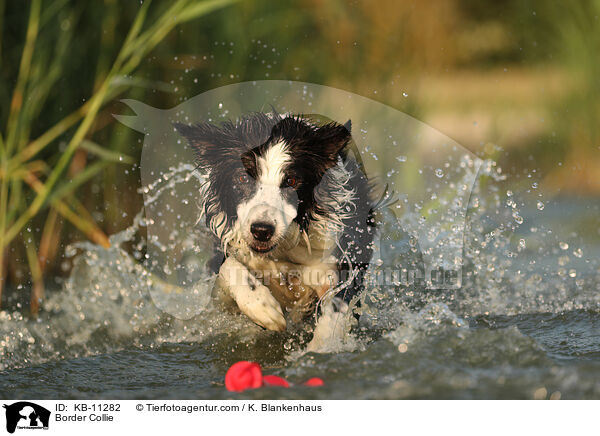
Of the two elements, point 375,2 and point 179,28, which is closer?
point 179,28

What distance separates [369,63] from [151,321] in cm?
224

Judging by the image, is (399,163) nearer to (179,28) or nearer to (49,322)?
(179,28)

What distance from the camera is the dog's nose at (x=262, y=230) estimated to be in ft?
8.27

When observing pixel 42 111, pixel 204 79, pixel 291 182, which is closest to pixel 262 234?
pixel 291 182

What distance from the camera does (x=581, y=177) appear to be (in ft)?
15.1

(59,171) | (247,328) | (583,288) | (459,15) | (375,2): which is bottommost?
(247,328)

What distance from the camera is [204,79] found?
12.6ft

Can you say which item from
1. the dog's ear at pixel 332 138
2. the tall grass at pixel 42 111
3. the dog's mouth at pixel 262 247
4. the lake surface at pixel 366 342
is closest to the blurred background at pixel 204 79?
the tall grass at pixel 42 111

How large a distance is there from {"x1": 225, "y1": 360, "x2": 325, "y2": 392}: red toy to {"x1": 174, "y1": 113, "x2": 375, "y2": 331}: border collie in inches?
14.4

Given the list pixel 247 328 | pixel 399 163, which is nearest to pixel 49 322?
pixel 247 328

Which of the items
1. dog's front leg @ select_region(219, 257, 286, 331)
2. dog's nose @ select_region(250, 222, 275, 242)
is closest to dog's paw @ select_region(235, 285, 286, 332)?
dog's front leg @ select_region(219, 257, 286, 331)

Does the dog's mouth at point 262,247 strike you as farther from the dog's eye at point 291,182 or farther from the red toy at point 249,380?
the red toy at point 249,380
